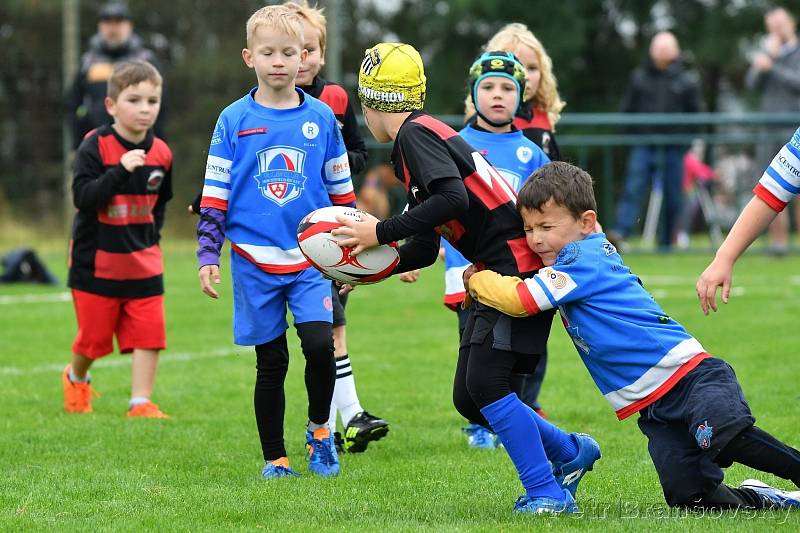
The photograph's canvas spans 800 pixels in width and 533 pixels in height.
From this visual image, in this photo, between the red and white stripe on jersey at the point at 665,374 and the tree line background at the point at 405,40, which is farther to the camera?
the tree line background at the point at 405,40

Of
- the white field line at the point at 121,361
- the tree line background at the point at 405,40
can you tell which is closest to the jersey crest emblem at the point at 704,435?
the white field line at the point at 121,361

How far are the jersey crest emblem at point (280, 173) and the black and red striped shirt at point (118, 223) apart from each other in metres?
1.83

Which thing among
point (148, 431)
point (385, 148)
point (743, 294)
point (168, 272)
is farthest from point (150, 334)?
point (385, 148)

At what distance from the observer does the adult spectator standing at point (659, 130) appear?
15359mm

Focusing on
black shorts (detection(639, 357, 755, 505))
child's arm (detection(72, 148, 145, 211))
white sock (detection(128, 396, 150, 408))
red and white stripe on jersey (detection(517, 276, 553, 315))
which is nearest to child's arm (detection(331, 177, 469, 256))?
red and white stripe on jersey (detection(517, 276, 553, 315))

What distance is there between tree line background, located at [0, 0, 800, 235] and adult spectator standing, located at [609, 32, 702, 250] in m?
Result: 11.1

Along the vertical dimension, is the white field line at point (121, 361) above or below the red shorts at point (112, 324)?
below

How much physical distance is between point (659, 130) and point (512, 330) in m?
11.5

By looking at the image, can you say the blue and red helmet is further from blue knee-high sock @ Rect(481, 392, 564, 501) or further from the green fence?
the green fence

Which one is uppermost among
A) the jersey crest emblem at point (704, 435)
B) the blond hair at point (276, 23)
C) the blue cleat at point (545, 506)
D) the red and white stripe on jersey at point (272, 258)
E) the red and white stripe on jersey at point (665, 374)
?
the blond hair at point (276, 23)

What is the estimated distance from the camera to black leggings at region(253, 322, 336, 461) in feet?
17.9

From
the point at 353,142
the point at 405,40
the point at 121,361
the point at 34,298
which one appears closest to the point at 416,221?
the point at 353,142

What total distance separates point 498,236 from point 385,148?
38.2ft

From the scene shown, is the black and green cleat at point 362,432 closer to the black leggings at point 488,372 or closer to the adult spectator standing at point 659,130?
the black leggings at point 488,372
